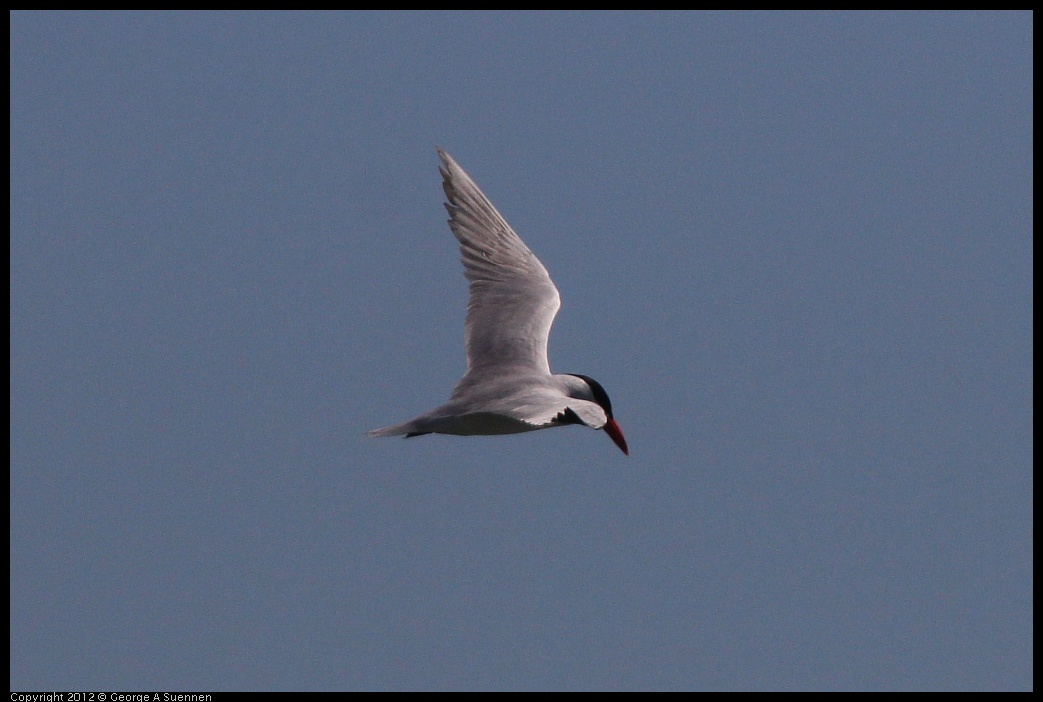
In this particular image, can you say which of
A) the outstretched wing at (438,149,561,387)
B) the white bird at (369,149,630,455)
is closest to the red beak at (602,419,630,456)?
the white bird at (369,149,630,455)

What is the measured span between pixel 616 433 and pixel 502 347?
132cm

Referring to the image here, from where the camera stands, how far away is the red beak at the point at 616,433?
1025cm

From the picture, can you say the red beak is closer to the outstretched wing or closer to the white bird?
the white bird

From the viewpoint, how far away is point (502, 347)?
10875 mm

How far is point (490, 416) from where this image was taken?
29.6ft

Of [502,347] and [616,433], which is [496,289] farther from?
[616,433]

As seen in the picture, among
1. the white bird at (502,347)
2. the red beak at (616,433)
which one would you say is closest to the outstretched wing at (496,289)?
the white bird at (502,347)

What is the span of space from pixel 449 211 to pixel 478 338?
1.73 m

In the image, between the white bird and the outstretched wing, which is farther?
the outstretched wing

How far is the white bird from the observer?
8.85 m
